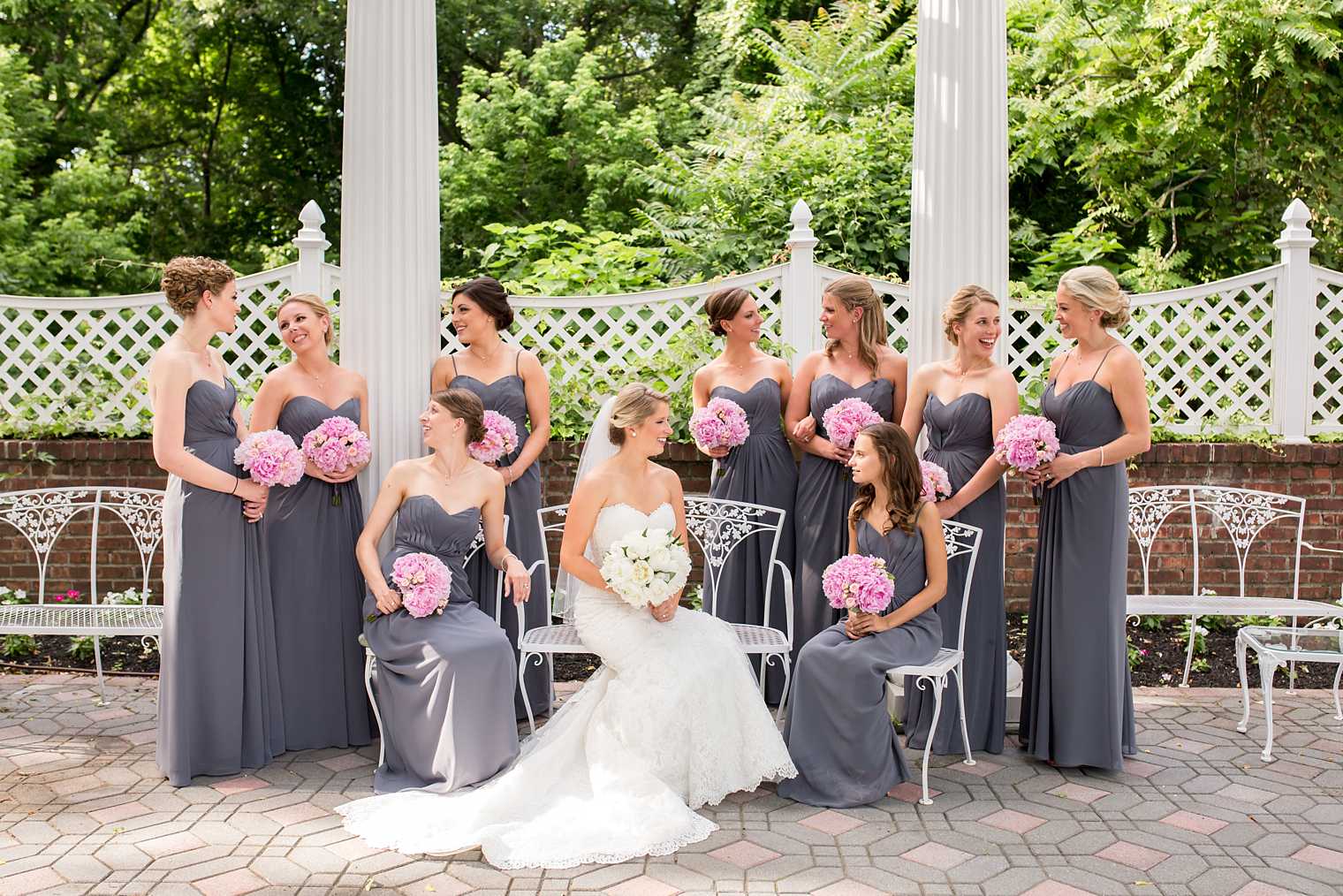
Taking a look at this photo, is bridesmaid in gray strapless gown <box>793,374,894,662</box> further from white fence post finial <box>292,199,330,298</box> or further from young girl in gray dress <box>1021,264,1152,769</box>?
white fence post finial <box>292,199,330,298</box>

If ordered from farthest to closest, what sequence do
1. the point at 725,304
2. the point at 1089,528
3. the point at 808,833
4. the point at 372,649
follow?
the point at 725,304 → the point at 1089,528 → the point at 372,649 → the point at 808,833

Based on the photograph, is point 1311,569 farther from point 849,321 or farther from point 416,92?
point 416,92

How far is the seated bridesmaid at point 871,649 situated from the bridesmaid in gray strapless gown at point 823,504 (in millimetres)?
558

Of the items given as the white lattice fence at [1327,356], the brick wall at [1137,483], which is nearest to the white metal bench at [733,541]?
the brick wall at [1137,483]

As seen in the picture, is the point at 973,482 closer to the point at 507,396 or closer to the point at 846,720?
the point at 846,720

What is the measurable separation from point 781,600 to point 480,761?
6.28ft

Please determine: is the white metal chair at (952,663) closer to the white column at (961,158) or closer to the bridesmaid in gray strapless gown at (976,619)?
the bridesmaid in gray strapless gown at (976,619)

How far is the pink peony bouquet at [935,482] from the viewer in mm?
4785

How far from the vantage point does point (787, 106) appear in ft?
39.5

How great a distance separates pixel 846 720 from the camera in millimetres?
4453

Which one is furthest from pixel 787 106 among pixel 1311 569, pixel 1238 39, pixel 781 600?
pixel 781 600

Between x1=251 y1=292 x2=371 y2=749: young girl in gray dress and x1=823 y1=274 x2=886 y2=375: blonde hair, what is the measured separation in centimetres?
221

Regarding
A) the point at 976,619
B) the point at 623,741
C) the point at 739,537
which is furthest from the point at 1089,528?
the point at 623,741

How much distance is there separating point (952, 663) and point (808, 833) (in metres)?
0.93
